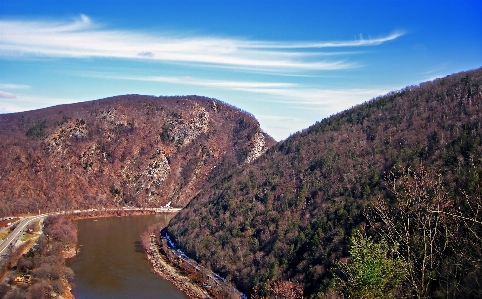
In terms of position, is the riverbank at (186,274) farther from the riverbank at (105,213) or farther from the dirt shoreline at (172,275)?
the riverbank at (105,213)

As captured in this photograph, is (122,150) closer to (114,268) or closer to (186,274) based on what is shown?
(114,268)

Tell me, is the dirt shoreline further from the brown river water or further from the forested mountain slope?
the forested mountain slope

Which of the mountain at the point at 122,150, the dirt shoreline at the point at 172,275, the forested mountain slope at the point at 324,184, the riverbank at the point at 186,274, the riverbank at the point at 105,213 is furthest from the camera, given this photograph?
the mountain at the point at 122,150

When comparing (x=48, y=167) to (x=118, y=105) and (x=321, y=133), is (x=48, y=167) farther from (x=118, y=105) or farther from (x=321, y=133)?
(x=321, y=133)

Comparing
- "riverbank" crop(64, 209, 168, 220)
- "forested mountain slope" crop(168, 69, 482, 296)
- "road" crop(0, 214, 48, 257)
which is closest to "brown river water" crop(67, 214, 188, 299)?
"forested mountain slope" crop(168, 69, 482, 296)

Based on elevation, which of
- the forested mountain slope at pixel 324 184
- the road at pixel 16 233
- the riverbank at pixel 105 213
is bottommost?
the riverbank at pixel 105 213

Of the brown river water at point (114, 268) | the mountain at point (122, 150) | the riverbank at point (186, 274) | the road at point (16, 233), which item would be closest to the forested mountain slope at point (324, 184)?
the riverbank at point (186, 274)
